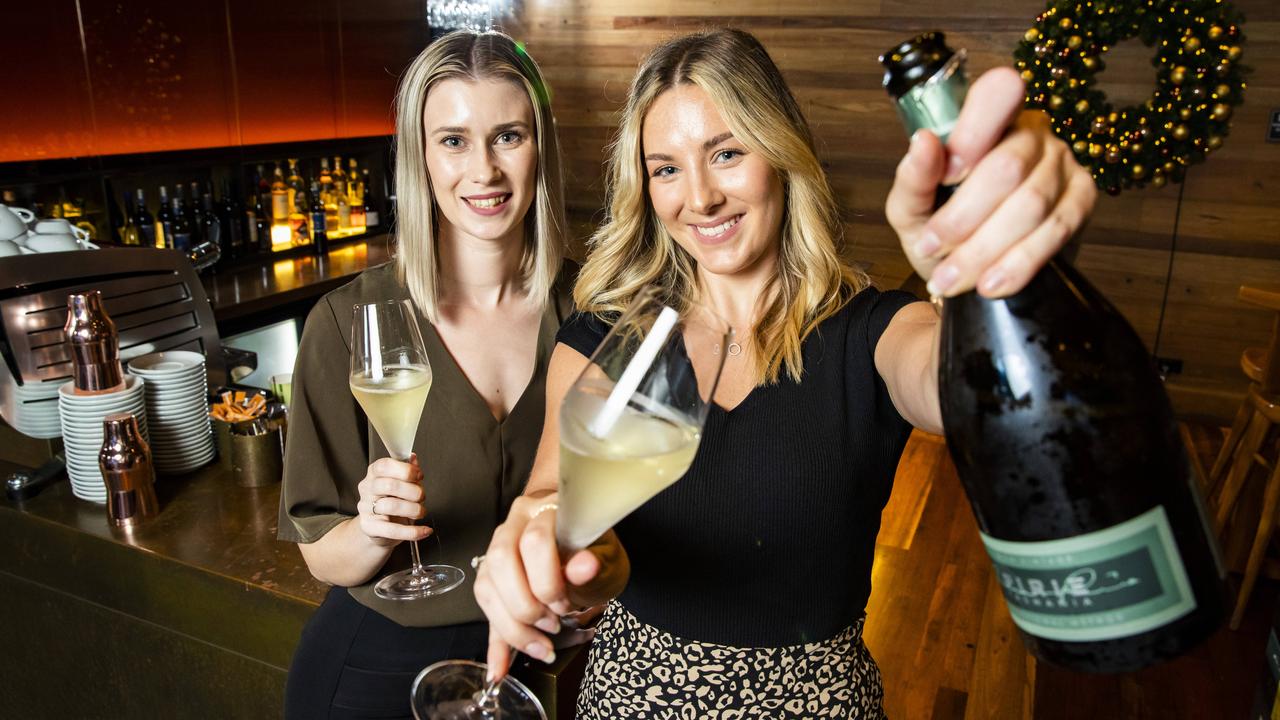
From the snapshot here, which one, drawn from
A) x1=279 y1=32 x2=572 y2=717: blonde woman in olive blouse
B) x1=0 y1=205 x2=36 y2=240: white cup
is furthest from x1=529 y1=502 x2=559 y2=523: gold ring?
x1=0 y1=205 x2=36 y2=240: white cup

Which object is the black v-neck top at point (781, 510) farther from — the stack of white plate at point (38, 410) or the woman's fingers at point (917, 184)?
the stack of white plate at point (38, 410)

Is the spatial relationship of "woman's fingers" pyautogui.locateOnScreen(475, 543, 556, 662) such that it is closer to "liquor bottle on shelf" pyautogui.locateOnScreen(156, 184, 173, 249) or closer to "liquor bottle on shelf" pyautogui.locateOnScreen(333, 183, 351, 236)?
"liquor bottle on shelf" pyautogui.locateOnScreen(156, 184, 173, 249)

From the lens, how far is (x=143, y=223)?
3.51 meters

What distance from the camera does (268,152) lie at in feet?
13.2

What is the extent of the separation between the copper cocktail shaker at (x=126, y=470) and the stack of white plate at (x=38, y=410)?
0.94 feet

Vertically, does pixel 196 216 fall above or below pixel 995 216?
below

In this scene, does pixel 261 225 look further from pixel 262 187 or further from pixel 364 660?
pixel 364 660

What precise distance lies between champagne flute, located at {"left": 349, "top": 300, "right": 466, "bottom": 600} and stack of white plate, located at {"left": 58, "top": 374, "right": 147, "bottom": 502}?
764 mm

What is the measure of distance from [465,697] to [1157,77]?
398 centimetres

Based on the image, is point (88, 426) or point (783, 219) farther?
point (88, 426)

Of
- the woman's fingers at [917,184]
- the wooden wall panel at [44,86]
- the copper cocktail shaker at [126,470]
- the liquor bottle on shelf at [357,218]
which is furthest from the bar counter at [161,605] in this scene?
the liquor bottle on shelf at [357,218]

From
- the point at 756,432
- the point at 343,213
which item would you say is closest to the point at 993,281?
the point at 756,432

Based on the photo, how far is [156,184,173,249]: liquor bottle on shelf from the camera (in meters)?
3.58

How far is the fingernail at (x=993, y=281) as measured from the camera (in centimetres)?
50
